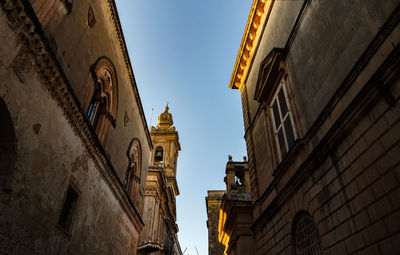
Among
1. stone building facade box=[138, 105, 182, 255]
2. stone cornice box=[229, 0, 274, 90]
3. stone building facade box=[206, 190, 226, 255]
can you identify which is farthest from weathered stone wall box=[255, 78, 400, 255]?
stone building facade box=[206, 190, 226, 255]

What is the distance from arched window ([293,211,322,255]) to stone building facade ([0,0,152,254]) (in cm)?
595

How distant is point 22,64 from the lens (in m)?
5.01

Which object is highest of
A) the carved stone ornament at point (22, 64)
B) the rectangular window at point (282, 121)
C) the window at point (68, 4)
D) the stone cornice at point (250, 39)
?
the stone cornice at point (250, 39)

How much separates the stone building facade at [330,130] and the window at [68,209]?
5.88m

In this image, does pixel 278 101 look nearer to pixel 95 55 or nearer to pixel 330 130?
pixel 330 130

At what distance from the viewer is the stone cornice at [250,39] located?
11.9 m

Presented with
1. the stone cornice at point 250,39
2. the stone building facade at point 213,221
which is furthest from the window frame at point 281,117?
the stone building facade at point 213,221

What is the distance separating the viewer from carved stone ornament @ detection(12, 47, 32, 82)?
484cm

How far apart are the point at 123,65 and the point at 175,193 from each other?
79.9 feet

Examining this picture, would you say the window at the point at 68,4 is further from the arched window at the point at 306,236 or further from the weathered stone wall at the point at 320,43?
the arched window at the point at 306,236

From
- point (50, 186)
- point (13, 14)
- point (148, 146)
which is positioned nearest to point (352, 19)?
point (13, 14)

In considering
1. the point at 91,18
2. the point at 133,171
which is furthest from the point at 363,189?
the point at 133,171

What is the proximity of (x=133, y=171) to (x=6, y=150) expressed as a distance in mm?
9103

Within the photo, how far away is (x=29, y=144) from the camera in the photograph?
5258mm
